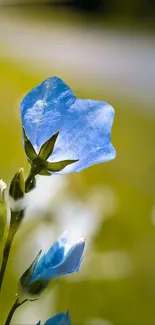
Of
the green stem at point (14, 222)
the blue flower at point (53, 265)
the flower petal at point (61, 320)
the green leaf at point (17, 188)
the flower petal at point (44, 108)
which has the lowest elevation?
the flower petal at point (61, 320)

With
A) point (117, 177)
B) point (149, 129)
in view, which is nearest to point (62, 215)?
point (117, 177)

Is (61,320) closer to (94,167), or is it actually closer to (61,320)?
(61,320)

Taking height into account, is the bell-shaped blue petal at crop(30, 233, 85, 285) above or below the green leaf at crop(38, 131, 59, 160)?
→ below

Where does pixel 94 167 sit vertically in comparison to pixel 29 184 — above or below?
below

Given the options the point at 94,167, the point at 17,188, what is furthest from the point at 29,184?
the point at 94,167

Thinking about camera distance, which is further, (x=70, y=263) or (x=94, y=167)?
(x=94, y=167)
